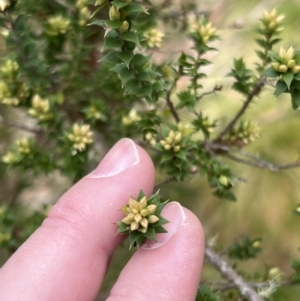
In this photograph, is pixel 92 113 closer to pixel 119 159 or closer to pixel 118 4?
pixel 119 159

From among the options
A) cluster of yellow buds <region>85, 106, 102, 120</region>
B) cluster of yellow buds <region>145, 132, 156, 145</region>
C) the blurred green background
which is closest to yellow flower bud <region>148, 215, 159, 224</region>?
cluster of yellow buds <region>145, 132, 156, 145</region>

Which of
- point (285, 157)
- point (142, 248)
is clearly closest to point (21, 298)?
point (142, 248)

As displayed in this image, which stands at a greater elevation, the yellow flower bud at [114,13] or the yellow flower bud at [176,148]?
the yellow flower bud at [114,13]

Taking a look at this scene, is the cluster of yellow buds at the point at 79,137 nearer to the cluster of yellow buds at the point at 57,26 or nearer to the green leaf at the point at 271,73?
the cluster of yellow buds at the point at 57,26

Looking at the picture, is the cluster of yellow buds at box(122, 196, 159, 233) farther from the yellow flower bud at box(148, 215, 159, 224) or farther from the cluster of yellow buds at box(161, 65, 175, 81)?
the cluster of yellow buds at box(161, 65, 175, 81)

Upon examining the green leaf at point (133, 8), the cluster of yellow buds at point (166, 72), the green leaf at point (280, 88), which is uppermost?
the green leaf at point (133, 8)

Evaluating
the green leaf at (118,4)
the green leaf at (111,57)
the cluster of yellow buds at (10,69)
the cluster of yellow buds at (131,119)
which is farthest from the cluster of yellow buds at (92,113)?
the green leaf at (118,4)
